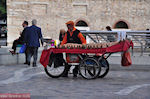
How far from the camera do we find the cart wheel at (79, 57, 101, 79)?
11008 mm

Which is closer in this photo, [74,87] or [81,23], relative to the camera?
[74,87]

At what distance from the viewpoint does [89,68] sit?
36.3ft

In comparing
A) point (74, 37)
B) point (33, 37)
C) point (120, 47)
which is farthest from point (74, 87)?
point (33, 37)

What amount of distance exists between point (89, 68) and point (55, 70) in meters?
0.99

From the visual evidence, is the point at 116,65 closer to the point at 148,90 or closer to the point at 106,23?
the point at 148,90

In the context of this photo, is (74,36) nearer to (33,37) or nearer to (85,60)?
(85,60)

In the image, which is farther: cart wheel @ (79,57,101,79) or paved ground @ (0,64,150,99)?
cart wheel @ (79,57,101,79)

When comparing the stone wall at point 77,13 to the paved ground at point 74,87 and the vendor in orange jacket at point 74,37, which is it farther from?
the vendor in orange jacket at point 74,37

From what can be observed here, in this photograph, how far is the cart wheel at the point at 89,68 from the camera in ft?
36.1

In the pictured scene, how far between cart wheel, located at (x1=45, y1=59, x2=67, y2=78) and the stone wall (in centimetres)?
2621

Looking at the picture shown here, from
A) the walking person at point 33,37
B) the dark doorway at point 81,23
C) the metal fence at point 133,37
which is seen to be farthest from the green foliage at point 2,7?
the walking person at point 33,37

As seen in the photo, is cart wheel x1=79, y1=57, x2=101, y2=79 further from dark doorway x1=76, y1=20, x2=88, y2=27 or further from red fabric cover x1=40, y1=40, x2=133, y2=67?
dark doorway x1=76, y1=20, x2=88, y2=27

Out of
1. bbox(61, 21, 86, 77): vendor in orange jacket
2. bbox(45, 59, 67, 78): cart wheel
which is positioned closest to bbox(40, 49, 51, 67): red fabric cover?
bbox(45, 59, 67, 78): cart wheel

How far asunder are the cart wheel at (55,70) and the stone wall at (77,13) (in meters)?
26.2
